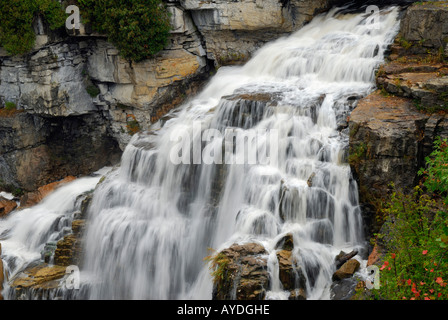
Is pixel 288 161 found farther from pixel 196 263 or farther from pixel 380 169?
pixel 196 263

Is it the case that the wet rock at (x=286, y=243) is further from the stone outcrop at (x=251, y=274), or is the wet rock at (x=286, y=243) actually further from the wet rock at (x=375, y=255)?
the wet rock at (x=375, y=255)

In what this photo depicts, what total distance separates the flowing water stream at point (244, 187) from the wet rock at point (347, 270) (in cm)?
25

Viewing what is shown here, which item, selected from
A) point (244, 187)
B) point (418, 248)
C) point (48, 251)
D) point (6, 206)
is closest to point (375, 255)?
point (418, 248)

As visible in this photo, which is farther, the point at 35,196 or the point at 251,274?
the point at 35,196

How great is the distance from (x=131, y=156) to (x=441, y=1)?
368 inches

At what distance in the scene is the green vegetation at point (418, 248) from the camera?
631 centimetres

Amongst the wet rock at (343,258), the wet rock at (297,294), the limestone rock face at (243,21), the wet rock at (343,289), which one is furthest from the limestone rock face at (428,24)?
the wet rock at (297,294)

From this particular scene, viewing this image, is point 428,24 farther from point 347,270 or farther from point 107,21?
point 107,21

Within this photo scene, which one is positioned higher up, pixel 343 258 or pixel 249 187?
pixel 249 187

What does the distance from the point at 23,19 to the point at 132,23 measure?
3378 mm

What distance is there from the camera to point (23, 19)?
14023mm

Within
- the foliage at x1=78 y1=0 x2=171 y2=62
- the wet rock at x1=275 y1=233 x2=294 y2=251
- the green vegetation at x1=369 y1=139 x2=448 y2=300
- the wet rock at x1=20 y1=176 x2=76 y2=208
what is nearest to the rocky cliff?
the foliage at x1=78 y1=0 x2=171 y2=62

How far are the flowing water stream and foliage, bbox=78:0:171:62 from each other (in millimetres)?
2622

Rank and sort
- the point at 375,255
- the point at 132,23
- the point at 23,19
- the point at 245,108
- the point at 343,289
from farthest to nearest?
the point at 23,19
the point at 132,23
the point at 245,108
the point at 375,255
the point at 343,289
